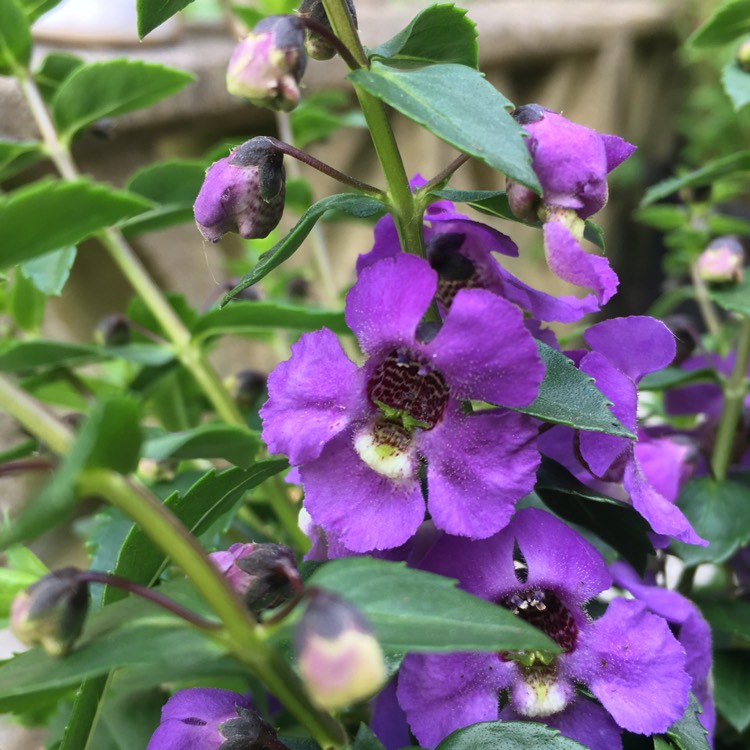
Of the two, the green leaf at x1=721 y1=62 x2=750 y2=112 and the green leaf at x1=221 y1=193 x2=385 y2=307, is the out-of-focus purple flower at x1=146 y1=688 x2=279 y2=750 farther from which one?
the green leaf at x1=721 y1=62 x2=750 y2=112

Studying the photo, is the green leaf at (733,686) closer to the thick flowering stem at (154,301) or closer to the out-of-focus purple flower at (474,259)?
the out-of-focus purple flower at (474,259)

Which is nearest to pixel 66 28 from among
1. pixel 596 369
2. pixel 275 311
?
pixel 275 311

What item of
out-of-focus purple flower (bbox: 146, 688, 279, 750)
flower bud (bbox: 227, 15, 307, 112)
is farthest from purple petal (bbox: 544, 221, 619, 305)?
out-of-focus purple flower (bbox: 146, 688, 279, 750)

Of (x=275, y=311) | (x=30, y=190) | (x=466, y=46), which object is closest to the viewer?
(x=30, y=190)

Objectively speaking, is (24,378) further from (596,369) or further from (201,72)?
(201,72)

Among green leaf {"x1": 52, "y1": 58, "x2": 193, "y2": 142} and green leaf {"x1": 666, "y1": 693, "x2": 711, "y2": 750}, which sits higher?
green leaf {"x1": 52, "y1": 58, "x2": 193, "y2": 142}
